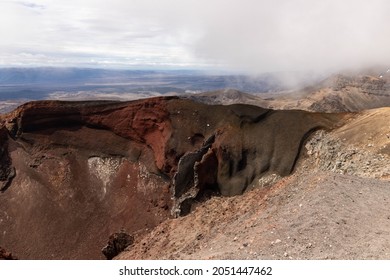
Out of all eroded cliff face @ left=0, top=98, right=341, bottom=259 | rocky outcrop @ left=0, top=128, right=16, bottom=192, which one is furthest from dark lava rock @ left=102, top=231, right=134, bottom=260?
rocky outcrop @ left=0, top=128, right=16, bottom=192

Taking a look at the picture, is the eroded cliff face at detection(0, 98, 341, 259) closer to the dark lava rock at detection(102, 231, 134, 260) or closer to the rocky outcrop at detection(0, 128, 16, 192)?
the rocky outcrop at detection(0, 128, 16, 192)

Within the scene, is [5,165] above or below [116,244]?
above

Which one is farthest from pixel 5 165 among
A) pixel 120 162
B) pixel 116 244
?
pixel 116 244

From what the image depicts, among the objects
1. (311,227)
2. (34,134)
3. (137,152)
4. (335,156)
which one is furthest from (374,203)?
(34,134)

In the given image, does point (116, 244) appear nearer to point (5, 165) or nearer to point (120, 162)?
point (120, 162)

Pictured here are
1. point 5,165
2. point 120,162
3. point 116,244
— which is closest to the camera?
point 116,244

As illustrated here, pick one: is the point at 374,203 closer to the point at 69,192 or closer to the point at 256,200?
the point at 256,200

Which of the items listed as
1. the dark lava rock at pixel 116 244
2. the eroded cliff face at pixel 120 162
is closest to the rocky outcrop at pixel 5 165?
the eroded cliff face at pixel 120 162

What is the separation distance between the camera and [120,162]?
4353cm

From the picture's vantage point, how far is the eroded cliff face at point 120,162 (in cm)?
3669

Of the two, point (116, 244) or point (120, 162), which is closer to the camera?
point (116, 244)

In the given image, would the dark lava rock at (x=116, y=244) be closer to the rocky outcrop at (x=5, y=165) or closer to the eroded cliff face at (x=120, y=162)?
the eroded cliff face at (x=120, y=162)

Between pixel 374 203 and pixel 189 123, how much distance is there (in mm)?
25332

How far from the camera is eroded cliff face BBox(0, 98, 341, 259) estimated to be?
36688 millimetres
